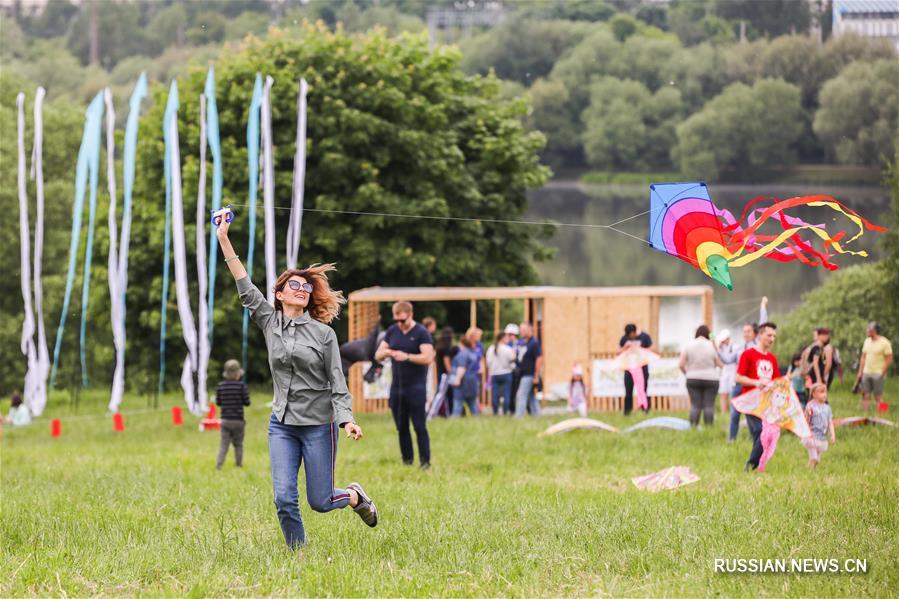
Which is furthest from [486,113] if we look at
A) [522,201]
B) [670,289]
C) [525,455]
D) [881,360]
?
[525,455]

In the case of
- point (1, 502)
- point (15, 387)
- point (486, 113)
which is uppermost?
point (486, 113)

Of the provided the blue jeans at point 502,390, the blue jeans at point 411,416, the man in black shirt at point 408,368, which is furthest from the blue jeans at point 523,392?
the man in black shirt at point 408,368

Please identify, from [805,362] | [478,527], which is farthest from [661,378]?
[478,527]

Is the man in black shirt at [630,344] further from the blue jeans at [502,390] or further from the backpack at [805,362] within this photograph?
the backpack at [805,362]

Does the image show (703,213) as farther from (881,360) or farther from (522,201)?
(522,201)

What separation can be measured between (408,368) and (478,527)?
14.6ft

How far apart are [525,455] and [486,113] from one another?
25324mm

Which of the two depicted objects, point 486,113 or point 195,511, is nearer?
point 195,511

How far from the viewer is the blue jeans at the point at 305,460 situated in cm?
881

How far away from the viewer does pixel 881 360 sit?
867 inches

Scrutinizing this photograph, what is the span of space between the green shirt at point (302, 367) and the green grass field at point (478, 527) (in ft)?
3.16

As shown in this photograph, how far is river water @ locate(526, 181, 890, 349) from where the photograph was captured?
56531 mm

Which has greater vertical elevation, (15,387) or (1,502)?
(1,502)

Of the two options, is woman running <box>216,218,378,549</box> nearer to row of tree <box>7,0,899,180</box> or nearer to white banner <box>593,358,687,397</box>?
white banner <box>593,358,687,397</box>
